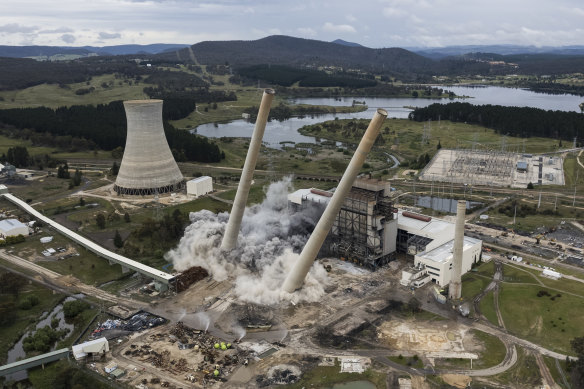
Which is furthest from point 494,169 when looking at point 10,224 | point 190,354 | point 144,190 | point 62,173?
point 10,224

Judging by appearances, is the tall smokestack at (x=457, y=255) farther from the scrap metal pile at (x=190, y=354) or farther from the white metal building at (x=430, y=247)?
the scrap metal pile at (x=190, y=354)

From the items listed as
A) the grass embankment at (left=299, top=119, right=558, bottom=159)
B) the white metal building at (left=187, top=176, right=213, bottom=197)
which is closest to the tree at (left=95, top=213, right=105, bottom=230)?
the white metal building at (left=187, top=176, right=213, bottom=197)

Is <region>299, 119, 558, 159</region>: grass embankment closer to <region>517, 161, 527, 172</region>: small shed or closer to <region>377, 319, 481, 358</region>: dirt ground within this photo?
<region>517, 161, 527, 172</region>: small shed

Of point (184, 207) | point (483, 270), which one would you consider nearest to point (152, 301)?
point (184, 207)

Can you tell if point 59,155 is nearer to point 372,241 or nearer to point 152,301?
point 152,301

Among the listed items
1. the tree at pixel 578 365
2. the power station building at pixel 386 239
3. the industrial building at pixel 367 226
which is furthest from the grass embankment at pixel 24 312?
the tree at pixel 578 365
